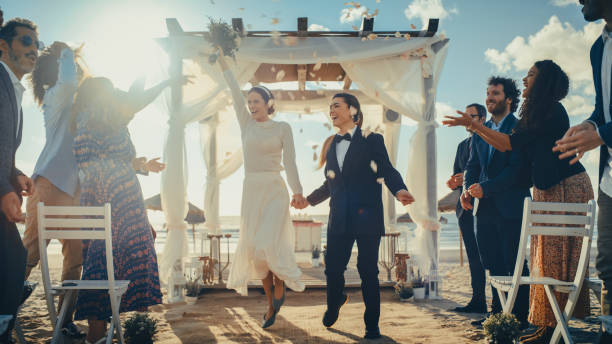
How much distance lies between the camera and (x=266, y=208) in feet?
11.5

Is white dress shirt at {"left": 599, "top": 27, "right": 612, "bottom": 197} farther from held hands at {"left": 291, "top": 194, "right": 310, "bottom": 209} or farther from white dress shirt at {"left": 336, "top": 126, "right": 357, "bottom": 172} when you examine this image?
held hands at {"left": 291, "top": 194, "right": 310, "bottom": 209}

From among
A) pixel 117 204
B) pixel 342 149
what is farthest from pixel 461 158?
pixel 117 204

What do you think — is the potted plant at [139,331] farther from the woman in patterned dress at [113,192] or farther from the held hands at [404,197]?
the held hands at [404,197]

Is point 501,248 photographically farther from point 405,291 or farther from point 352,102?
point 405,291

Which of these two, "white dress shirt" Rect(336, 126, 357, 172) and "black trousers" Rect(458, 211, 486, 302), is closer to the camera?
"white dress shirt" Rect(336, 126, 357, 172)

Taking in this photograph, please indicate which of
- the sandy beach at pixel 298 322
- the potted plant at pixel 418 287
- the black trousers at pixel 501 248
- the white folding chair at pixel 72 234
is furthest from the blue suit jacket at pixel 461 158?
the white folding chair at pixel 72 234

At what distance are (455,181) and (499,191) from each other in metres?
1.19

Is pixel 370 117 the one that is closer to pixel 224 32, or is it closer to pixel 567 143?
pixel 224 32

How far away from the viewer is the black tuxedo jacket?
1782 mm

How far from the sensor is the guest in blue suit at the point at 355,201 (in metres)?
3.23

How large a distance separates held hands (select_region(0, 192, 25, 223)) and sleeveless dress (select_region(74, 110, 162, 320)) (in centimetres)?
102

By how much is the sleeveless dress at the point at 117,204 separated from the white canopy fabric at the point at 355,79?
2708 mm

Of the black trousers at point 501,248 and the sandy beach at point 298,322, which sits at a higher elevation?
the black trousers at point 501,248

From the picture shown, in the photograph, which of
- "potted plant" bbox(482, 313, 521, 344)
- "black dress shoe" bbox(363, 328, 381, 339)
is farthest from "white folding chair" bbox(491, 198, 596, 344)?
"black dress shoe" bbox(363, 328, 381, 339)
